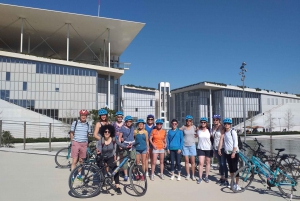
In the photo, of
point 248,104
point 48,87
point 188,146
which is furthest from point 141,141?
point 248,104

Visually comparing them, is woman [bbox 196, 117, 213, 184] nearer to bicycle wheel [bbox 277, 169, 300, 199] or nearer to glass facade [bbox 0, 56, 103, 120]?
bicycle wheel [bbox 277, 169, 300, 199]

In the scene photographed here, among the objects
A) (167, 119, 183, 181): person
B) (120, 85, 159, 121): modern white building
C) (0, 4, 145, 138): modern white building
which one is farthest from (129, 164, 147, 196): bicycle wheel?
(120, 85, 159, 121): modern white building

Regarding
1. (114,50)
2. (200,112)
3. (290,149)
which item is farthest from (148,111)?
(290,149)

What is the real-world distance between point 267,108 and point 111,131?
4962cm

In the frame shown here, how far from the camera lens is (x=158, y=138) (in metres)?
6.88

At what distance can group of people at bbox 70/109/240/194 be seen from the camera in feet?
18.9

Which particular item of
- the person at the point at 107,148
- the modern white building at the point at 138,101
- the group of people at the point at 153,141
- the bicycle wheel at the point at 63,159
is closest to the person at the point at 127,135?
the group of people at the point at 153,141

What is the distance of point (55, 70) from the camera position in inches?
1200

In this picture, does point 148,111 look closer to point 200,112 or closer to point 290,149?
point 200,112

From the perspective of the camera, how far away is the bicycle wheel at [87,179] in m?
5.29

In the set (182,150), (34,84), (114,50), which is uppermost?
(114,50)

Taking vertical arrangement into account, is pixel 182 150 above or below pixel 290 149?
above

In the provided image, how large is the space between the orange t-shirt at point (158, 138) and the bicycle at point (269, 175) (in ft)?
6.67

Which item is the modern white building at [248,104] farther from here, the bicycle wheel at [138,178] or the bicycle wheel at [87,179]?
the bicycle wheel at [87,179]
